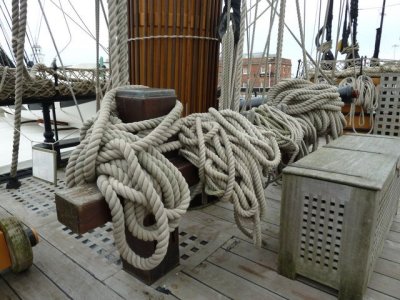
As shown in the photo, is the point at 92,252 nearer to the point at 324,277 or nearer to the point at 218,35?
the point at 324,277

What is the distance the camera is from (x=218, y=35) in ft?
6.04

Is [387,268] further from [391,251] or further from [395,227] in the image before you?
[395,227]

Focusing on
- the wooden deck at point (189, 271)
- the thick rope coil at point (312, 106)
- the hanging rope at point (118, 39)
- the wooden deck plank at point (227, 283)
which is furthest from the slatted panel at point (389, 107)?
the hanging rope at point (118, 39)

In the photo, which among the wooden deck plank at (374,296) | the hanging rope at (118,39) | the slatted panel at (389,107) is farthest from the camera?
the slatted panel at (389,107)

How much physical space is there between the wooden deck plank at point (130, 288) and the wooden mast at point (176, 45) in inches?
39.2

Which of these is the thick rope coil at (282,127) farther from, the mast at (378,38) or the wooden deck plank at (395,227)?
the mast at (378,38)

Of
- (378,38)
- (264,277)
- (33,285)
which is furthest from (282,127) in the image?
(378,38)

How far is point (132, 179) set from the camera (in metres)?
0.81

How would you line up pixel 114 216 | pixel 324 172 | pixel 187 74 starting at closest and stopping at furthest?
pixel 114 216 → pixel 324 172 → pixel 187 74

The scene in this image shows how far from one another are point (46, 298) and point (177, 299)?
518 mm

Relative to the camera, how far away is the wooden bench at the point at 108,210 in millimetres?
792

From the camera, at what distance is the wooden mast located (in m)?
1.66

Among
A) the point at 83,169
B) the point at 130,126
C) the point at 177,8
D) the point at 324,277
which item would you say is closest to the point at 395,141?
the point at 324,277

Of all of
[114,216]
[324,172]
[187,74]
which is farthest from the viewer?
[187,74]
